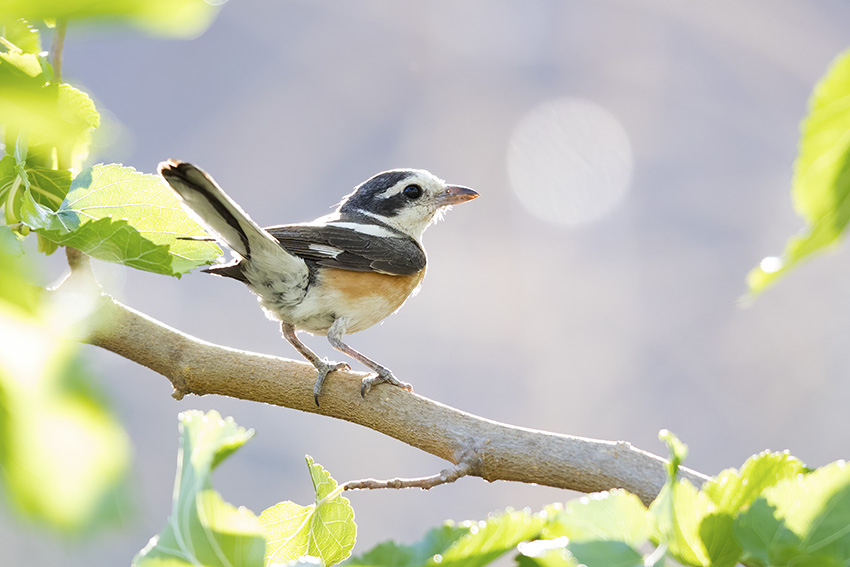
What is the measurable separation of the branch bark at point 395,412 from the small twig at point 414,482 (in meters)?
0.07

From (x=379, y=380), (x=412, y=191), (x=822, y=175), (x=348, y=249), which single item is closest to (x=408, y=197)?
(x=412, y=191)

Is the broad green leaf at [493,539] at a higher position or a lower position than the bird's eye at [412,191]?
lower

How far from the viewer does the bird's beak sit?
2.66 meters

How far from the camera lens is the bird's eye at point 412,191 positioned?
2.68 m

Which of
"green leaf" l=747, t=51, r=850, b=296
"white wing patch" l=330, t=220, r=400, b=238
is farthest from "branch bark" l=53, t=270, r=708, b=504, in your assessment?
"white wing patch" l=330, t=220, r=400, b=238

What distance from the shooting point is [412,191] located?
268 cm

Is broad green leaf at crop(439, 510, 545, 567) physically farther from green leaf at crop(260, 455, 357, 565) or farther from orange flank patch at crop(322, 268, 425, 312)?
orange flank patch at crop(322, 268, 425, 312)

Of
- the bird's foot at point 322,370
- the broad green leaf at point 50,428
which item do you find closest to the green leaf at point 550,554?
the broad green leaf at point 50,428

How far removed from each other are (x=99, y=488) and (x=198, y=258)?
666 millimetres

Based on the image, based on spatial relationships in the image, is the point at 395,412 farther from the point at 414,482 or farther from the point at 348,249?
the point at 348,249

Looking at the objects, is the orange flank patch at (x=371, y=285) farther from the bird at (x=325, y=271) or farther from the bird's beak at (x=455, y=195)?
the bird's beak at (x=455, y=195)

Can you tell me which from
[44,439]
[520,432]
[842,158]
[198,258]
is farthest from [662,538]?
[520,432]

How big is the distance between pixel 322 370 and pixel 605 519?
3.41 ft

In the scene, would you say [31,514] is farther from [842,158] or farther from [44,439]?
[842,158]
